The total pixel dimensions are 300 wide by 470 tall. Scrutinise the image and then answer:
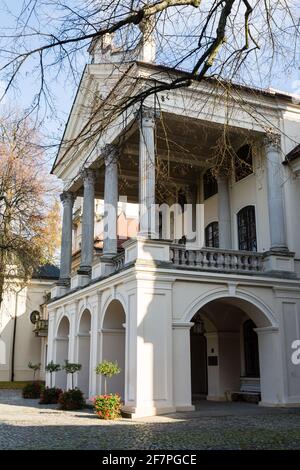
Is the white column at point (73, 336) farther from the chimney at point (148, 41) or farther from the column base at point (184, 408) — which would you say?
the chimney at point (148, 41)

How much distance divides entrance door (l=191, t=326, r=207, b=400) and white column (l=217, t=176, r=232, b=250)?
167 inches

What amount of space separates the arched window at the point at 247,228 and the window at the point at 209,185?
238cm

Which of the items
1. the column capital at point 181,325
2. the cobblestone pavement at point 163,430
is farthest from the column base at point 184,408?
the column capital at point 181,325

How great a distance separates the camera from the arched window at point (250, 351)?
20.3m

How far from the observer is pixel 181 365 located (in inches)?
641

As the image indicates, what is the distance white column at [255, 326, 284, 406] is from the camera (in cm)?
1730

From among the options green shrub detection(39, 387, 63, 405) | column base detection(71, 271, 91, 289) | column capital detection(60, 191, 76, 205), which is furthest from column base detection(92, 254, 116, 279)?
column capital detection(60, 191, 76, 205)

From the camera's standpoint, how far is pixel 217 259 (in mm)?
17969

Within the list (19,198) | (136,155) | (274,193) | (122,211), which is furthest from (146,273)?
(122,211)

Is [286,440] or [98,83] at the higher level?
[98,83]

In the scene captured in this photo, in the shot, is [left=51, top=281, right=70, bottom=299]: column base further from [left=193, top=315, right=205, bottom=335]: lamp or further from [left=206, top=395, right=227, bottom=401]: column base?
[left=206, top=395, right=227, bottom=401]: column base
